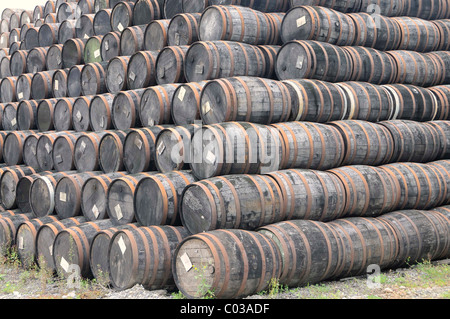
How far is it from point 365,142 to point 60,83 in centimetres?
580

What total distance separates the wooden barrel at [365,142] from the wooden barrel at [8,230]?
200 inches

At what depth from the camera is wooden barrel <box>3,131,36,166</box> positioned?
367 inches

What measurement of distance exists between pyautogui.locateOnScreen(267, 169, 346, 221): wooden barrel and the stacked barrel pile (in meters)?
0.02

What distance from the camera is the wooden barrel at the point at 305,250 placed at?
549 centimetres

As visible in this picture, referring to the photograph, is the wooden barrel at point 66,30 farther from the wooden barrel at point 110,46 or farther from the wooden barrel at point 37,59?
the wooden barrel at point 110,46

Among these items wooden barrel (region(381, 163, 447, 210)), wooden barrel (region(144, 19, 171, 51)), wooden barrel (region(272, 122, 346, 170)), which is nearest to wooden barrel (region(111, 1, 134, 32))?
wooden barrel (region(144, 19, 171, 51))

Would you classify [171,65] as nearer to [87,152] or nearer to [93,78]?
[87,152]

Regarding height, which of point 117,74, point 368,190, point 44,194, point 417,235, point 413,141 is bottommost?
point 417,235

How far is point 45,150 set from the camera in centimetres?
873

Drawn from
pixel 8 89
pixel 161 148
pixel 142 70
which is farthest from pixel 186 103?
pixel 8 89

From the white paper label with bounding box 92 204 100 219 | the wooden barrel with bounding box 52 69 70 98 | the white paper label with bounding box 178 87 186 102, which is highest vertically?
the wooden barrel with bounding box 52 69 70 98

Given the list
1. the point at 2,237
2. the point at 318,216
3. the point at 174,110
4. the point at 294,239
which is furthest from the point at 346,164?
the point at 2,237

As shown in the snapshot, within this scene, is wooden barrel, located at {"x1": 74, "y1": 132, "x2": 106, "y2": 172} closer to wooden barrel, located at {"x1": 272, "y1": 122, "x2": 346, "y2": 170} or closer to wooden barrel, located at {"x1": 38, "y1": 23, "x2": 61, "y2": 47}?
wooden barrel, located at {"x1": 272, "y1": 122, "x2": 346, "y2": 170}

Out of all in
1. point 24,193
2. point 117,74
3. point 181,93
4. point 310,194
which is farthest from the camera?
point 24,193
